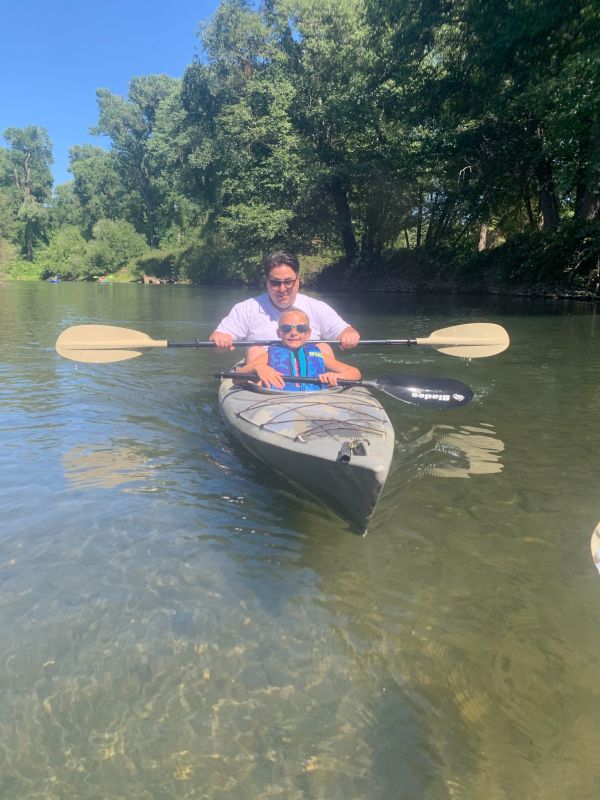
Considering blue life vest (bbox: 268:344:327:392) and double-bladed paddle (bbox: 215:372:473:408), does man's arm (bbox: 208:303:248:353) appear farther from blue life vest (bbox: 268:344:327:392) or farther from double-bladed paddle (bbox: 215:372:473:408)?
blue life vest (bbox: 268:344:327:392)

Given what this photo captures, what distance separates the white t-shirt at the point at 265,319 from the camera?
496 centimetres

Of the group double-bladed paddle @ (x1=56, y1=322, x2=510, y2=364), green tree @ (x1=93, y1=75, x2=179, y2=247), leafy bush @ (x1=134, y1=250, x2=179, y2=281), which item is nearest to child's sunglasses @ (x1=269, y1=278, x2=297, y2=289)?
double-bladed paddle @ (x1=56, y1=322, x2=510, y2=364)

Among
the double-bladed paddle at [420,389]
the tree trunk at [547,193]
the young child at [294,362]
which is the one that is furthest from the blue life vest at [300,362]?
the tree trunk at [547,193]

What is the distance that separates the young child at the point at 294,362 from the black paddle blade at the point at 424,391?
0.28m

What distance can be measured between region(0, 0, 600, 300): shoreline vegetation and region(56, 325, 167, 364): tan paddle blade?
36.1ft

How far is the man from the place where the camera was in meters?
4.79

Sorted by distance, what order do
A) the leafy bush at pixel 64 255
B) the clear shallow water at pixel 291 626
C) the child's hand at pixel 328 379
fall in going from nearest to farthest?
the clear shallow water at pixel 291 626 < the child's hand at pixel 328 379 < the leafy bush at pixel 64 255

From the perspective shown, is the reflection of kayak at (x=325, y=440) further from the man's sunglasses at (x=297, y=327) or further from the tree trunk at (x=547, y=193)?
the tree trunk at (x=547, y=193)

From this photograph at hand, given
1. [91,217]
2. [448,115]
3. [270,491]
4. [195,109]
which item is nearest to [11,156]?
[91,217]

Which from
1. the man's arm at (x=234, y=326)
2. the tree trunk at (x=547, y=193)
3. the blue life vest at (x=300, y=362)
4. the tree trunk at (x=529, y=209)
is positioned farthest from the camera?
the tree trunk at (x=529, y=209)

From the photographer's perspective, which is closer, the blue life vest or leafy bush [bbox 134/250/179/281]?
the blue life vest

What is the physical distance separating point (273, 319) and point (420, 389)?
1.47m

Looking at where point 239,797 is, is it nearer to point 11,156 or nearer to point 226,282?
point 226,282

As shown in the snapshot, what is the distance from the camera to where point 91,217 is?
193 feet
